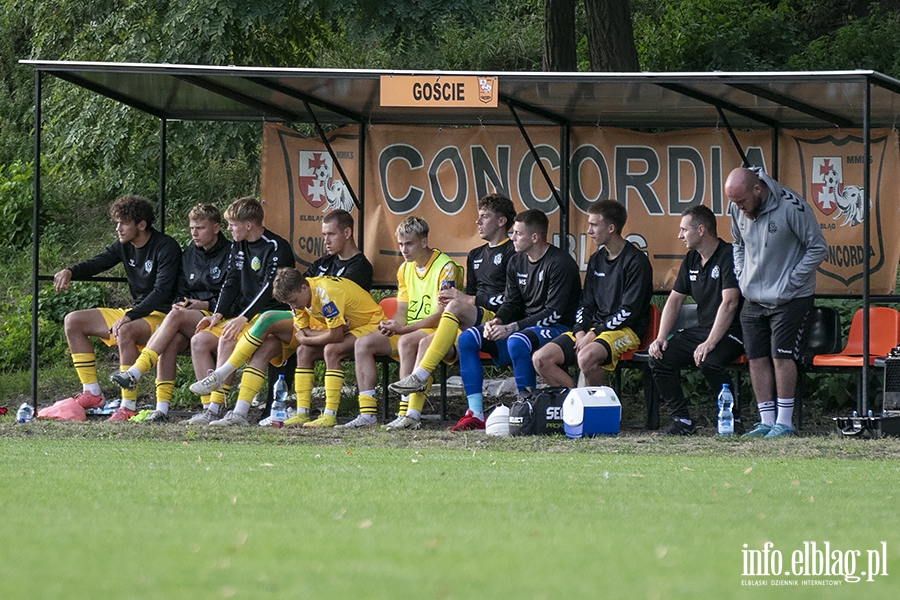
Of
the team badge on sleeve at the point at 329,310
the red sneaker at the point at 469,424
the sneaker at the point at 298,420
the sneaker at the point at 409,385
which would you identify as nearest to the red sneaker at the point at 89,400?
the sneaker at the point at 298,420

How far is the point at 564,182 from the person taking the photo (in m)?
11.0

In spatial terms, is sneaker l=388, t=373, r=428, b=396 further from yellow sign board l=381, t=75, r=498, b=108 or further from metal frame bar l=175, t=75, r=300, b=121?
metal frame bar l=175, t=75, r=300, b=121

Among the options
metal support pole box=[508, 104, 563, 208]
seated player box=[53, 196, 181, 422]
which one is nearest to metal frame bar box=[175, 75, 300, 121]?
seated player box=[53, 196, 181, 422]

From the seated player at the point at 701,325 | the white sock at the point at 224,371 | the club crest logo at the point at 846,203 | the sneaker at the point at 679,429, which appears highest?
the club crest logo at the point at 846,203

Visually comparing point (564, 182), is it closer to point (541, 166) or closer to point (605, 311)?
point (541, 166)

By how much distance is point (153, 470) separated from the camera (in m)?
6.31

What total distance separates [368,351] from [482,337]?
846mm

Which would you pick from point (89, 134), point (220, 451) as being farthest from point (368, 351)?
point (89, 134)

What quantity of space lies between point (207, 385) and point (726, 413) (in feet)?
12.0

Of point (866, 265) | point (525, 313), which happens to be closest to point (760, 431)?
point (866, 265)

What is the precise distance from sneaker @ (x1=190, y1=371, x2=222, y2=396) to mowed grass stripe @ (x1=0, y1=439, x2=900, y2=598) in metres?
2.16

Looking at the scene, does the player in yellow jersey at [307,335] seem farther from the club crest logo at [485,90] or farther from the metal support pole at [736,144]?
the metal support pole at [736,144]

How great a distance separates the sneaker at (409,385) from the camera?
360 inches

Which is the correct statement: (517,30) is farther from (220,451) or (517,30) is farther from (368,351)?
(220,451)
